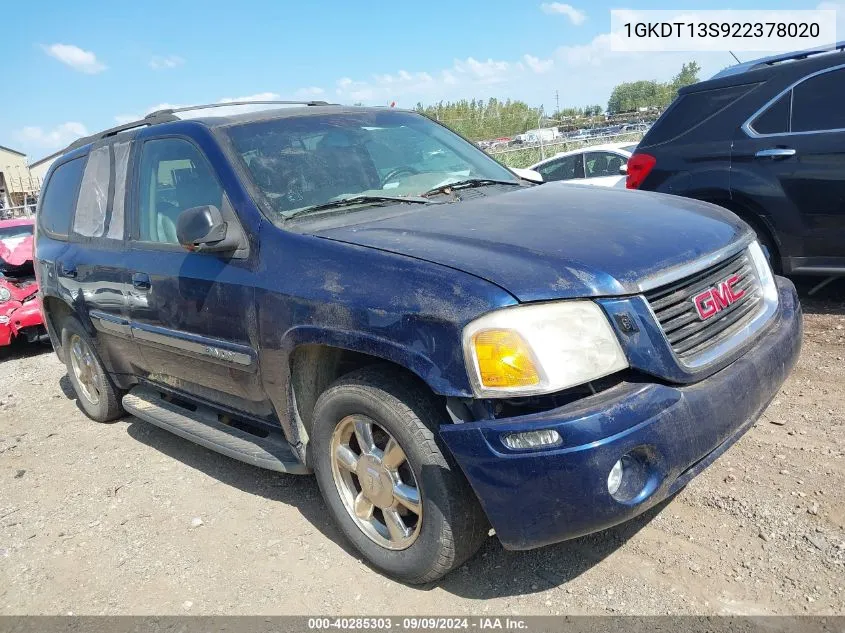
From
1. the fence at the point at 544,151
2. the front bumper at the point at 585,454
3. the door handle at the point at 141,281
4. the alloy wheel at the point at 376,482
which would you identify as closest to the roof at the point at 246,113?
the door handle at the point at 141,281

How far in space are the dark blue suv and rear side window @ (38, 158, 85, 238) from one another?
70 cm

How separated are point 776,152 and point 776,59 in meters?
0.83

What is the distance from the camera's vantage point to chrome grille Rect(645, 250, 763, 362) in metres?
2.38

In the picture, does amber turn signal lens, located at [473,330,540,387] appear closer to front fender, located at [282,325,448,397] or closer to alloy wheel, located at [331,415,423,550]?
front fender, located at [282,325,448,397]

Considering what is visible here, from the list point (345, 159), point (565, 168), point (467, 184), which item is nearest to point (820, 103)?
point (467, 184)

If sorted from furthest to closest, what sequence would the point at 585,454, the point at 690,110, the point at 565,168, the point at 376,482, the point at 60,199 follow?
1. the point at 565,168
2. the point at 690,110
3. the point at 60,199
4. the point at 376,482
5. the point at 585,454

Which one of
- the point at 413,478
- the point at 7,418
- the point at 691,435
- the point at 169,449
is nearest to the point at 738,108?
the point at 691,435

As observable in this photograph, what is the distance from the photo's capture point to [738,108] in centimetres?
541

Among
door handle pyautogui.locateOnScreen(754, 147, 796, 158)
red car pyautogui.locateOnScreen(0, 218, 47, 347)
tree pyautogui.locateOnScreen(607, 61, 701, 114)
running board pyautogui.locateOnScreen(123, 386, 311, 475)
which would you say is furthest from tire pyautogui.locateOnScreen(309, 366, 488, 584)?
tree pyautogui.locateOnScreen(607, 61, 701, 114)

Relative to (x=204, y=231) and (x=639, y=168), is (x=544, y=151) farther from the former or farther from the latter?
(x=204, y=231)

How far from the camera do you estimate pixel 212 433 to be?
3578 mm

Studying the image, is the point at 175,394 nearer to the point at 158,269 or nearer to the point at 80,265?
the point at 158,269

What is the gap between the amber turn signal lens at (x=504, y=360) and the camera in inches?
86.5

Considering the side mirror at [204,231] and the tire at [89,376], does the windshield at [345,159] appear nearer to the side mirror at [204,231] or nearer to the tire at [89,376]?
the side mirror at [204,231]
